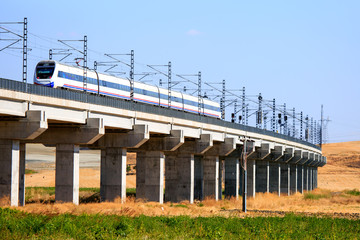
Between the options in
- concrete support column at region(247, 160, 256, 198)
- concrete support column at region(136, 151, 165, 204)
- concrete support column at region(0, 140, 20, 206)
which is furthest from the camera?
concrete support column at region(247, 160, 256, 198)

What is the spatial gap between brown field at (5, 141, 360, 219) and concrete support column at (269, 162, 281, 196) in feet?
11.6

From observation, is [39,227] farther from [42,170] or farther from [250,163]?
[42,170]

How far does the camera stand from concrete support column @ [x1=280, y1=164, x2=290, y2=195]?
94.2 metres

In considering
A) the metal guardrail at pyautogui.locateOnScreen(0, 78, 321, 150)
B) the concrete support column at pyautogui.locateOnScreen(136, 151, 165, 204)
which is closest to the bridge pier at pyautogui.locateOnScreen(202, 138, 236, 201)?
the metal guardrail at pyautogui.locateOnScreen(0, 78, 321, 150)

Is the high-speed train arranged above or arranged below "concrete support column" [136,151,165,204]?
above

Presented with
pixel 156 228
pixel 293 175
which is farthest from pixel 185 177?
pixel 293 175

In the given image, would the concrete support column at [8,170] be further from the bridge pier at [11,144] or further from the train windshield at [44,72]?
the train windshield at [44,72]

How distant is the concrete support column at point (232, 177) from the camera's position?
7238cm

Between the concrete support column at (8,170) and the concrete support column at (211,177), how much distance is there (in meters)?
31.5

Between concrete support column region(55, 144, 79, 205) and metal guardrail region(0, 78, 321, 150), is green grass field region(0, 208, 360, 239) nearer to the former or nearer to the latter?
metal guardrail region(0, 78, 321, 150)

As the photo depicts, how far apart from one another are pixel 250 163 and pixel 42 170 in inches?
2502

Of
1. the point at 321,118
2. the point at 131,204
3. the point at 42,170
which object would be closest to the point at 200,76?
the point at 131,204

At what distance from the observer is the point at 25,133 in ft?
119

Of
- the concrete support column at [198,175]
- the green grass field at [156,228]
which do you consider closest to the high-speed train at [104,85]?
the concrete support column at [198,175]
